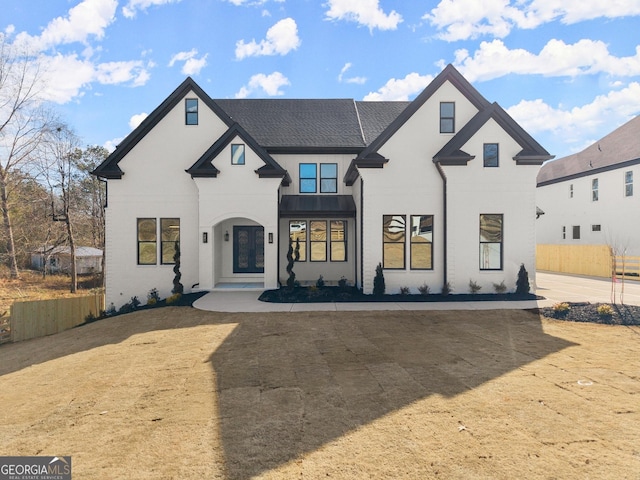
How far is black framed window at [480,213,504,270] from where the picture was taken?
1387cm

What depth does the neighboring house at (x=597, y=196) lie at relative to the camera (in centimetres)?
2222

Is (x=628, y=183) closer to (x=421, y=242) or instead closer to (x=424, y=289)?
(x=421, y=242)

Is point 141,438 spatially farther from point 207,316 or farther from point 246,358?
point 207,316

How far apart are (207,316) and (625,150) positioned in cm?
2962

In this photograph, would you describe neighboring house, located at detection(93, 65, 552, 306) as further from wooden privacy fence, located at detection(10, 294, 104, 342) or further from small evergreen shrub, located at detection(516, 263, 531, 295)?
wooden privacy fence, located at detection(10, 294, 104, 342)

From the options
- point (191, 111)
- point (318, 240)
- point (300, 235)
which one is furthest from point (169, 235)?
point (318, 240)

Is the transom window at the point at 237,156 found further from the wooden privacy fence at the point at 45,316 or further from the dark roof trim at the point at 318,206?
the wooden privacy fence at the point at 45,316

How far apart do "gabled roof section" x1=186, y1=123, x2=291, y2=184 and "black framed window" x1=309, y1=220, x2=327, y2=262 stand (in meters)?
3.35

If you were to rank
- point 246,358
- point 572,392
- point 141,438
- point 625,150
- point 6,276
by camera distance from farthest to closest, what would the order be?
1. point 6,276
2. point 625,150
3. point 246,358
4. point 572,392
5. point 141,438

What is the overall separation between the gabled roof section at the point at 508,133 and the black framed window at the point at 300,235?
6.96 meters

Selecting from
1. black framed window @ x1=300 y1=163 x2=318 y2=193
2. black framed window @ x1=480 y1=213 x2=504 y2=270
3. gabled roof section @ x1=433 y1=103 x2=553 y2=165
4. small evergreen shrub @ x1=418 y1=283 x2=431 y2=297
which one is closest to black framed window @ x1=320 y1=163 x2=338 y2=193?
black framed window @ x1=300 y1=163 x2=318 y2=193

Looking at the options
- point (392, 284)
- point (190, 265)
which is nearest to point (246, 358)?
point (392, 284)

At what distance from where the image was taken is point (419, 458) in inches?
143

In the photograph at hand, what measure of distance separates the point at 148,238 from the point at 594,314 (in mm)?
17396
